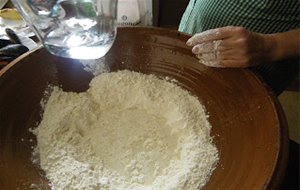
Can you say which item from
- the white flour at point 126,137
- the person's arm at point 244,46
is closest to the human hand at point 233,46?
the person's arm at point 244,46

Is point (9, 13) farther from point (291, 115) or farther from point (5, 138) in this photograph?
point (291, 115)

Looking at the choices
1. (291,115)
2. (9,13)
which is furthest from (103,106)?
(291,115)

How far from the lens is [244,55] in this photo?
64cm

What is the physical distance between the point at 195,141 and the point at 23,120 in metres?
0.31

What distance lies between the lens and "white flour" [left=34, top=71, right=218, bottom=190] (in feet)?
1.97

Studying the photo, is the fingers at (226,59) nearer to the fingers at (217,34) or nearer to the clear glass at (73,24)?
the fingers at (217,34)

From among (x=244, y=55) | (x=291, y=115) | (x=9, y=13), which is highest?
(x=244, y=55)

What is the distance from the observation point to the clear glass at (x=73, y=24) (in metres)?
0.56

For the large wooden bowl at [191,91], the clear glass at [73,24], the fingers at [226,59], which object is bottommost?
the large wooden bowl at [191,91]

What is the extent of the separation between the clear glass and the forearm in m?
0.27

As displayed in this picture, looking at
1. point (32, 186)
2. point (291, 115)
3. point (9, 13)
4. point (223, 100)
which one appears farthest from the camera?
point (291, 115)

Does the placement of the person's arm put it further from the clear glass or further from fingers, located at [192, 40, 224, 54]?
the clear glass

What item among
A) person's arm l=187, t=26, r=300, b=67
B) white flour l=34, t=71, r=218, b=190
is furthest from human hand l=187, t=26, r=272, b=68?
white flour l=34, t=71, r=218, b=190

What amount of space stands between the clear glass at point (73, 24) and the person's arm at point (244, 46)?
6.8 inches
